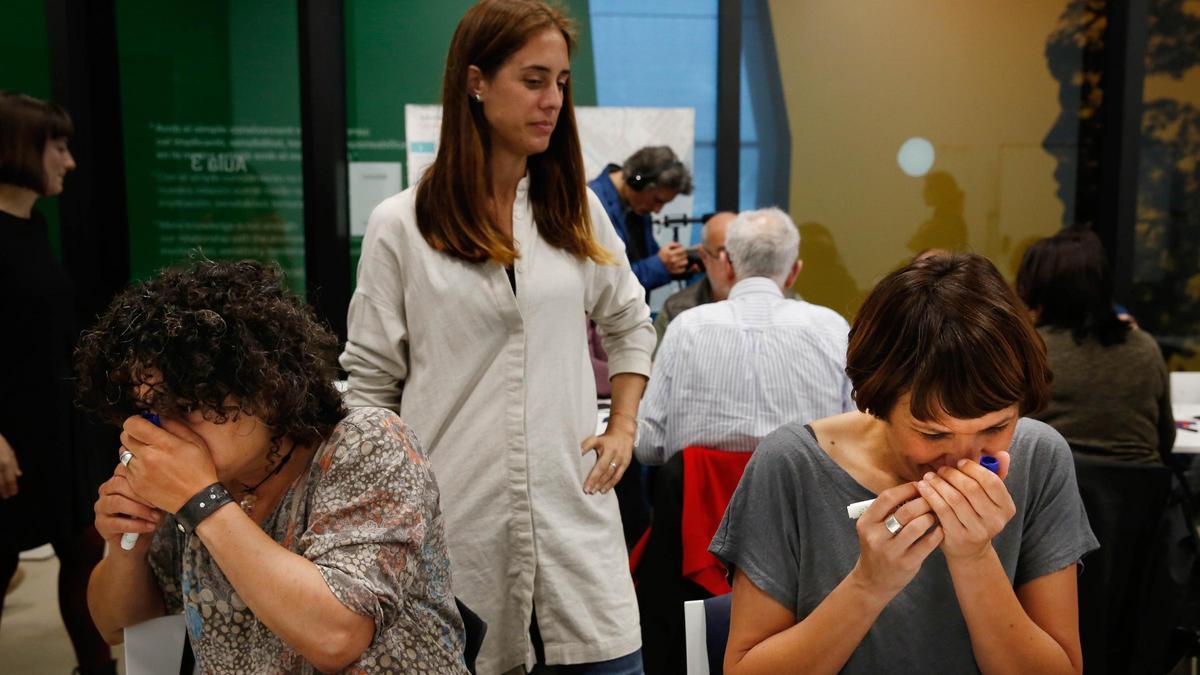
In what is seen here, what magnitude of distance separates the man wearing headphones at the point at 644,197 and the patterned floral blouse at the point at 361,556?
8.64ft

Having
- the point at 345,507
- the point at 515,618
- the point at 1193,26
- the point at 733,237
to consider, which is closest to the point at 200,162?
the point at 733,237

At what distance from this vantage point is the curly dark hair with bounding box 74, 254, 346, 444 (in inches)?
45.7

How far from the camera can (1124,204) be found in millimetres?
4574

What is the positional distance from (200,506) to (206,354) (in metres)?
0.17

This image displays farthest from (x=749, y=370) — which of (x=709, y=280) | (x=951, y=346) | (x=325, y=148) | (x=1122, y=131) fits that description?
(x=1122, y=131)

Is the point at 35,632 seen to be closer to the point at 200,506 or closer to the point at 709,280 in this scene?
the point at 709,280

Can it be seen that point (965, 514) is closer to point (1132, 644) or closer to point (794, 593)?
point (794, 593)

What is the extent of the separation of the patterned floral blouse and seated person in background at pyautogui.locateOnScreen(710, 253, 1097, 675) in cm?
37

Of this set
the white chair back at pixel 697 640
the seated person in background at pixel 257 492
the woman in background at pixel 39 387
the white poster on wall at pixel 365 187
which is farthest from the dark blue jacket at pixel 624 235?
the seated person in background at pixel 257 492

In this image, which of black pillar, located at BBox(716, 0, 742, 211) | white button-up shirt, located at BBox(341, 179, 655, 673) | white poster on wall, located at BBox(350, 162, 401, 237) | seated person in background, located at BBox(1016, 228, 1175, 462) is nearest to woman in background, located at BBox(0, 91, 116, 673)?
white poster on wall, located at BBox(350, 162, 401, 237)

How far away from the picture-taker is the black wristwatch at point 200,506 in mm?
1146

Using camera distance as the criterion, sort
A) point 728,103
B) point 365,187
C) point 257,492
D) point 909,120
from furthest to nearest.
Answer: point 909,120 < point 728,103 < point 365,187 < point 257,492

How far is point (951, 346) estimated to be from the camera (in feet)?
3.80

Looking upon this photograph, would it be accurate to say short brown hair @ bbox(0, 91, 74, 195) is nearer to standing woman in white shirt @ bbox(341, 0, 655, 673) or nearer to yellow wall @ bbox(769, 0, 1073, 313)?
standing woman in white shirt @ bbox(341, 0, 655, 673)
